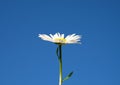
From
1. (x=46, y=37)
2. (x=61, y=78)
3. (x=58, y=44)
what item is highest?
(x=46, y=37)

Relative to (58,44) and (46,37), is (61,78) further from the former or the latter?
(46,37)

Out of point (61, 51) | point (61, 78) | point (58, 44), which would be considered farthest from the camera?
point (58, 44)

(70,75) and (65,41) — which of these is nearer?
(70,75)

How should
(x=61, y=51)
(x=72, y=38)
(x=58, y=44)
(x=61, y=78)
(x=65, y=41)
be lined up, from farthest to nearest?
(x=72, y=38)
(x=65, y=41)
(x=58, y=44)
(x=61, y=51)
(x=61, y=78)

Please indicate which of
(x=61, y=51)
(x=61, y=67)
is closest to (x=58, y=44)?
(x=61, y=51)

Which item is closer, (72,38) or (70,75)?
(70,75)

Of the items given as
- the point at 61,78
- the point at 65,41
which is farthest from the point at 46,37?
the point at 61,78

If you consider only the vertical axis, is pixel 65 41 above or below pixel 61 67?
above

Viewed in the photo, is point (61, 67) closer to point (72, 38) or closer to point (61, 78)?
point (61, 78)

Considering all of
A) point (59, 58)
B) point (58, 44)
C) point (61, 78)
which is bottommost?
point (61, 78)
